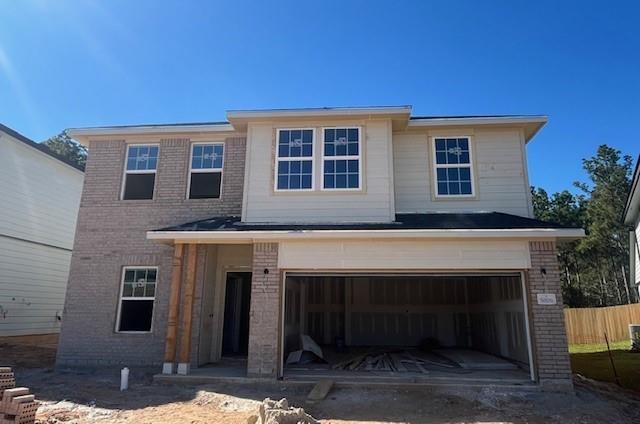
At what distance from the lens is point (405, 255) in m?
8.86

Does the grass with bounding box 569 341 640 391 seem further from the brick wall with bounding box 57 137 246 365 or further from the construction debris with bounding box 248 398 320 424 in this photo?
the brick wall with bounding box 57 137 246 365

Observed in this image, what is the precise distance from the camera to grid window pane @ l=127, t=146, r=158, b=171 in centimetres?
1179

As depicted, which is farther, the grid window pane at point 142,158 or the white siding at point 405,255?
the grid window pane at point 142,158

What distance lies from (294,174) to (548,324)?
6.46 meters

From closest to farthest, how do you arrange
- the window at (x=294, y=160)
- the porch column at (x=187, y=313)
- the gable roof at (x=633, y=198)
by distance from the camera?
the porch column at (x=187, y=313) → the window at (x=294, y=160) → the gable roof at (x=633, y=198)

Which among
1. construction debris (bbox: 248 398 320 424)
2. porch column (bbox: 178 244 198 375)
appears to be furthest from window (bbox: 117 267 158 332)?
construction debris (bbox: 248 398 320 424)

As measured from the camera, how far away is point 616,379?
934 centimetres

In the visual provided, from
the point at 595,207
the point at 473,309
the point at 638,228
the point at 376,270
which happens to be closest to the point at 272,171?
the point at 376,270

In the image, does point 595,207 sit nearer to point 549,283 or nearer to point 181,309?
point 549,283

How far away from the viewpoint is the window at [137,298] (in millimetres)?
10711

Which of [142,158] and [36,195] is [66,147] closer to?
[36,195]

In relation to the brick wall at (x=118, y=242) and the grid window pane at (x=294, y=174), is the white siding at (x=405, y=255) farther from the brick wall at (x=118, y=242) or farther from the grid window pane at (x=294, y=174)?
the brick wall at (x=118, y=242)

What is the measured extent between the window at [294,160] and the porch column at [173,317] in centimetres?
292

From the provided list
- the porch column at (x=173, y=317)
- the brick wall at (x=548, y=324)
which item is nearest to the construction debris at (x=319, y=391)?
the porch column at (x=173, y=317)
